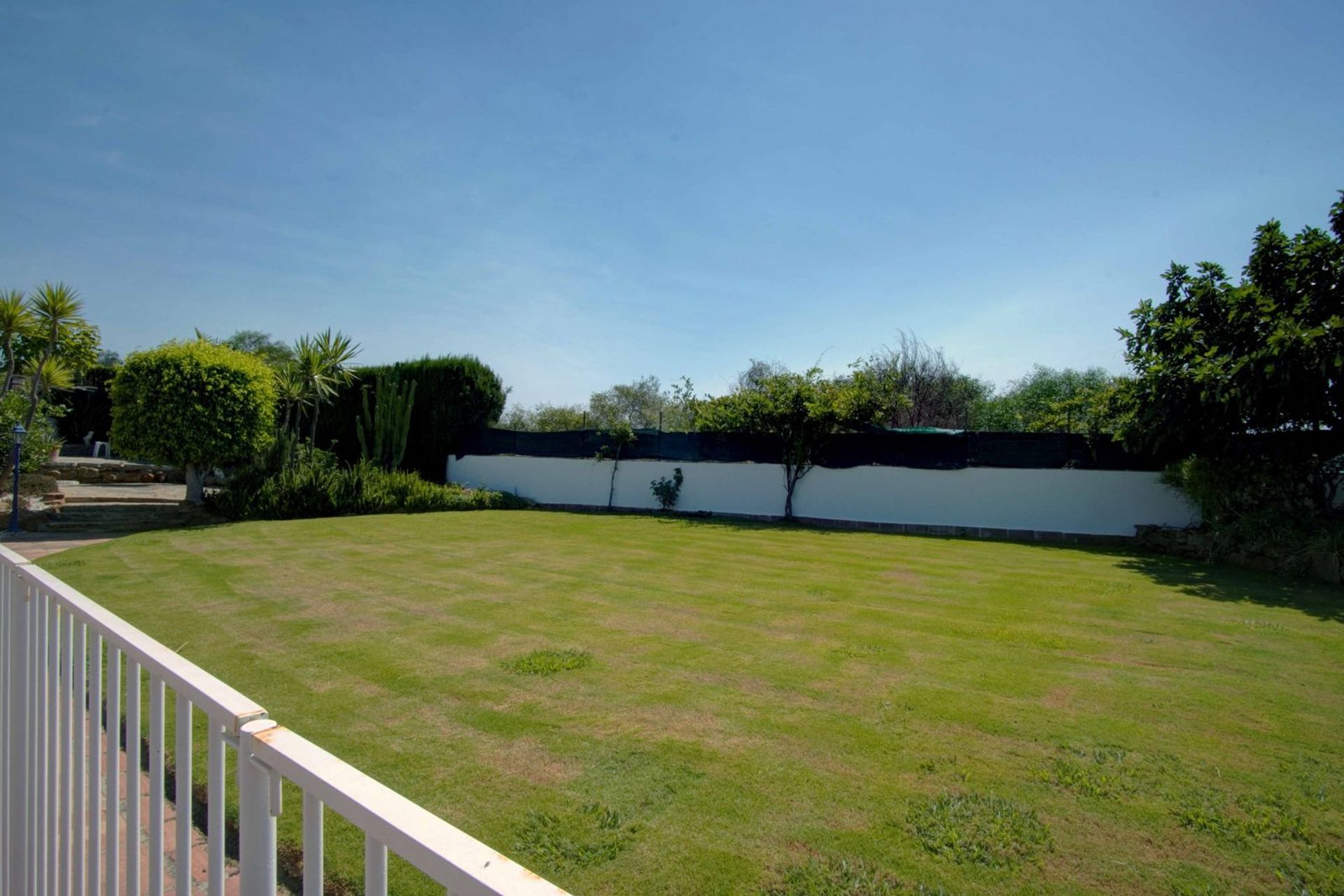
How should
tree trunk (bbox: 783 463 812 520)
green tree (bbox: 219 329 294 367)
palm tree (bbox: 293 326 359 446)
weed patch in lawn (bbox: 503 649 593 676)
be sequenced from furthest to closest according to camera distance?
green tree (bbox: 219 329 294 367), palm tree (bbox: 293 326 359 446), tree trunk (bbox: 783 463 812 520), weed patch in lawn (bbox: 503 649 593 676)

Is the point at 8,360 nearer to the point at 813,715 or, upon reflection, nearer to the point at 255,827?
the point at 813,715

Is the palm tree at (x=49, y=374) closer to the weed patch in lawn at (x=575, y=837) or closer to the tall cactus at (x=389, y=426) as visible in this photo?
the tall cactus at (x=389, y=426)

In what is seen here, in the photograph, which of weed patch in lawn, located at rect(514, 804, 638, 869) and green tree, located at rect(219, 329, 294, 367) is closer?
weed patch in lawn, located at rect(514, 804, 638, 869)

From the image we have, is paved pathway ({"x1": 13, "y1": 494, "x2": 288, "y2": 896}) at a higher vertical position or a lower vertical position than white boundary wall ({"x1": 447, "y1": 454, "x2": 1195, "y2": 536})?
lower

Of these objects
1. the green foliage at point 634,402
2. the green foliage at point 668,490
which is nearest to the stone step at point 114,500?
the green foliage at point 668,490

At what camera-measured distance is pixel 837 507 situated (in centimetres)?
1325

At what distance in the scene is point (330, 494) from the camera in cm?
1278

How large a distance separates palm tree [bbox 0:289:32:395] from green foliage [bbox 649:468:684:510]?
12.5 meters

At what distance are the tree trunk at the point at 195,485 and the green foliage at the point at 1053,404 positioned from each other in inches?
635

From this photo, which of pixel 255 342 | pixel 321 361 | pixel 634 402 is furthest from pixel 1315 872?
pixel 255 342

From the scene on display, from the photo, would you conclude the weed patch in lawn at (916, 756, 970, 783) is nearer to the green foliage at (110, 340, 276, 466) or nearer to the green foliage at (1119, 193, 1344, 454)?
the green foliage at (1119, 193, 1344, 454)

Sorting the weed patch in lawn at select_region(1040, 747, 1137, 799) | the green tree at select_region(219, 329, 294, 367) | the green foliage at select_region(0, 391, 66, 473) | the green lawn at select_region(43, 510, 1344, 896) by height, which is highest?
the green tree at select_region(219, 329, 294, 367)

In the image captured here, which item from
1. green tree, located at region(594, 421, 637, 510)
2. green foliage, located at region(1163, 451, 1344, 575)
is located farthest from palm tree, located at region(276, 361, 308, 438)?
green foliage, located at region(1163, 451, 1344, 575)

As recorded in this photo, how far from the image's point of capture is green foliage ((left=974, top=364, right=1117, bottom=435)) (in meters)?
11.0
